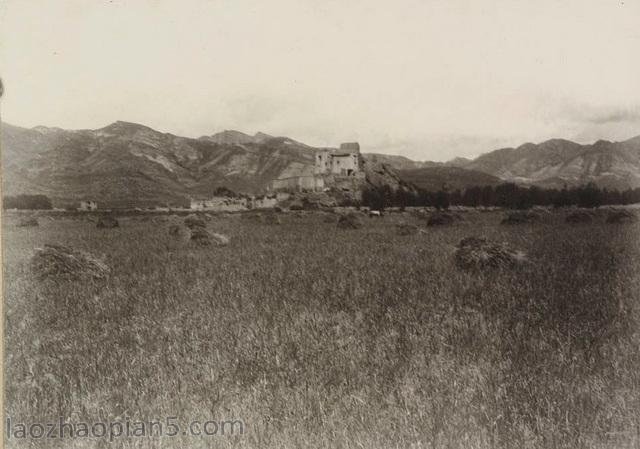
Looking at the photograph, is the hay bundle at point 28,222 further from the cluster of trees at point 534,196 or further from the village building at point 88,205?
the cluster of trees at point 534,196

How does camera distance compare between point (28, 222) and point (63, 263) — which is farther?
point (63, 263)

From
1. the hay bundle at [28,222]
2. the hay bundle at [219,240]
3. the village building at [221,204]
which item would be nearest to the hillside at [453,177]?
the hay bundle at [219,240]

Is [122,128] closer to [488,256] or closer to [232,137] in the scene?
[232,137]

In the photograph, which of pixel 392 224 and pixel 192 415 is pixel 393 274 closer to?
pixel 192 415

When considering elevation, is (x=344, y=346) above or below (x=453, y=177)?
below

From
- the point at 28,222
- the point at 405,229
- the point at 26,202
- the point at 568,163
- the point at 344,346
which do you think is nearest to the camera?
the point at 344,346

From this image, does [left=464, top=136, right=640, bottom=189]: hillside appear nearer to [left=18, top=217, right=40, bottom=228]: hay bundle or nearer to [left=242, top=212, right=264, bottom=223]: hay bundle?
[left=18, top=217, right=40, bottom=228]: hay bundle

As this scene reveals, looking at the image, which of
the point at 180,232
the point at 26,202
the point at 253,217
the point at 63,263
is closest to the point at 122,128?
the point at 26,202
